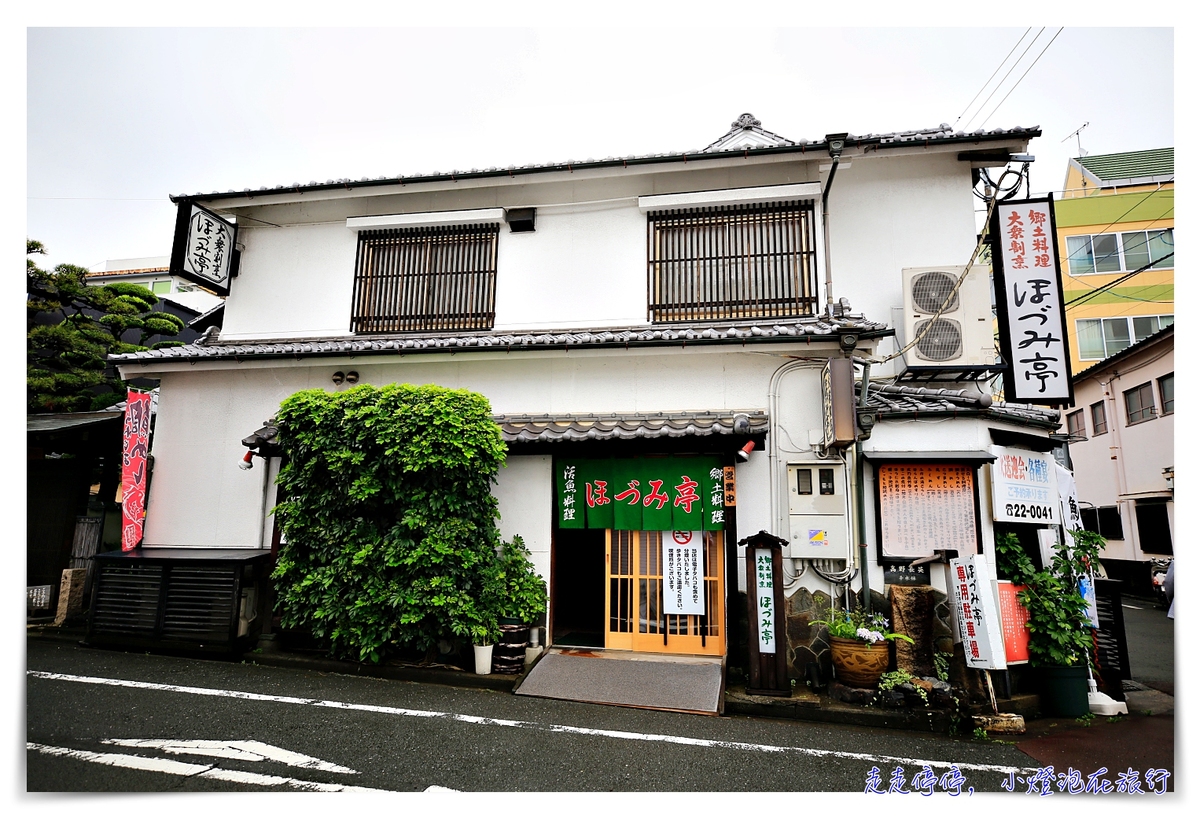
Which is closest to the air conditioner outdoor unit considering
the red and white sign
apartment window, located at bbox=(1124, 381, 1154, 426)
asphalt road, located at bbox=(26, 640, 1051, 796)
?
the red and white sign

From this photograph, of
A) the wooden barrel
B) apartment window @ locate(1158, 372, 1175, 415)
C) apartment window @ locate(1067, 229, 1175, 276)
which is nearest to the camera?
the wooden barrel

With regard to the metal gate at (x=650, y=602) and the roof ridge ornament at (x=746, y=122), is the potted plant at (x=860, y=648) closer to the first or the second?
the metal gate at (x=650, y=602)

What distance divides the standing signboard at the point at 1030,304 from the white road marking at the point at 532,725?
161 inches

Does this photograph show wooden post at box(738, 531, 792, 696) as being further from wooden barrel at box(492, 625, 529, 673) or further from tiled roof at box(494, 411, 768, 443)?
wooden barrel at box(492, 625, 529, 673)

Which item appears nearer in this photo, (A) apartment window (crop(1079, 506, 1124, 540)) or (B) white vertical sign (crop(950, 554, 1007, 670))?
(B) white vertical sign (crop(950, 554, 1007, 670))

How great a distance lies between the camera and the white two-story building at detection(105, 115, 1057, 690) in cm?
818

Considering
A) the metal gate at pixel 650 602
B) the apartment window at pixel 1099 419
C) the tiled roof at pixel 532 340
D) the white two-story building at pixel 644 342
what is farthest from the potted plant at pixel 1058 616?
the apartment window at pixel 1099 419

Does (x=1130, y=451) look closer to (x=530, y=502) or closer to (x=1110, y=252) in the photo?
(x=1110, y=252)

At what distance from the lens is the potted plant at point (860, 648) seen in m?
7.09

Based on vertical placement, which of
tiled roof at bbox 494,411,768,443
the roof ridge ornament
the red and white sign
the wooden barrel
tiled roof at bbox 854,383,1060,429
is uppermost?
the roof ridge ornament

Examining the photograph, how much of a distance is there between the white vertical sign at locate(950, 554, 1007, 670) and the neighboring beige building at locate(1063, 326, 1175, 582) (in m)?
12.3

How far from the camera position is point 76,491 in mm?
11227

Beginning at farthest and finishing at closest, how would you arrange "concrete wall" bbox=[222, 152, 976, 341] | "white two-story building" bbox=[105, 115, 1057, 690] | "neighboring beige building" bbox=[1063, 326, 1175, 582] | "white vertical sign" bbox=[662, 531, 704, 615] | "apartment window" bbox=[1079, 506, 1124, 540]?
"apartment window" bbox=[1079, 506, 1124, 540], "neighboring beige building" bbox=[1063, 326, 1175, 582], "concrete wall" bbox=[222, 152, 976, 341], "white vertical sign" bbox=[662, 531, 704, 615], "white two-story building" bbox=[105, 115, 1057, 690]

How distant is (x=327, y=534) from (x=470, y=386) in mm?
3026
